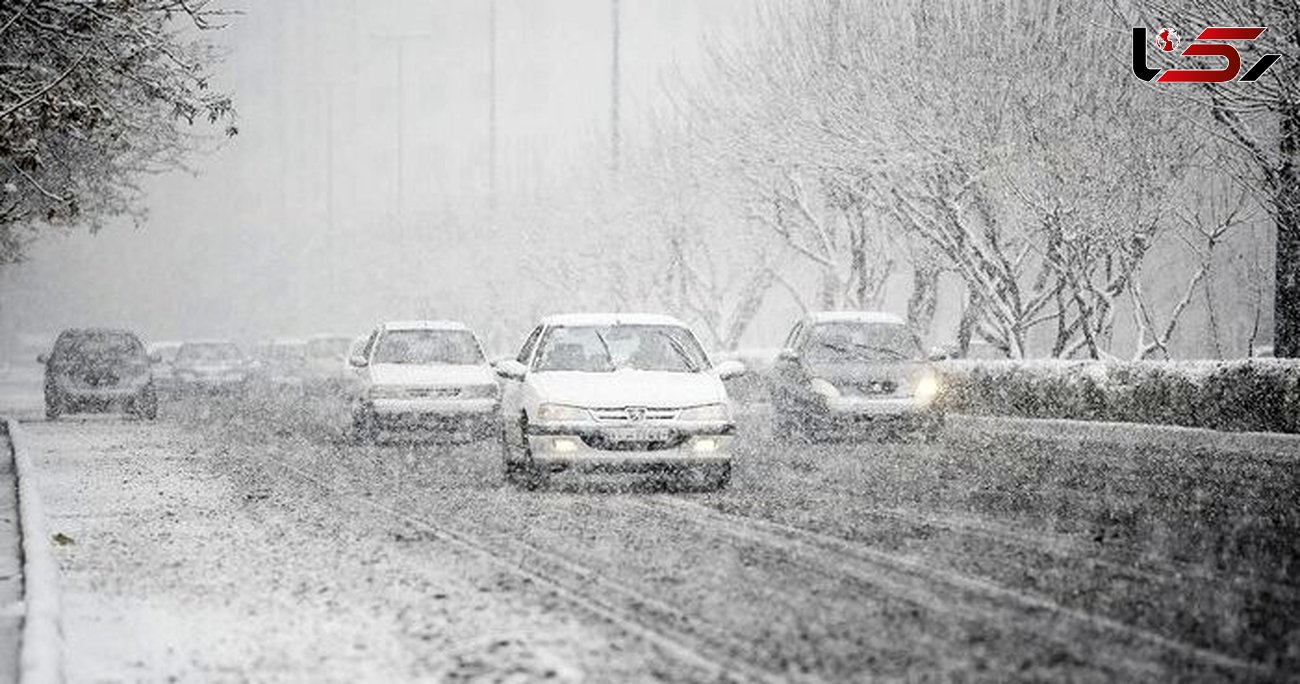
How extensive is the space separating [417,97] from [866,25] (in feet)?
335

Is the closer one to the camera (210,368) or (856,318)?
(856,318)

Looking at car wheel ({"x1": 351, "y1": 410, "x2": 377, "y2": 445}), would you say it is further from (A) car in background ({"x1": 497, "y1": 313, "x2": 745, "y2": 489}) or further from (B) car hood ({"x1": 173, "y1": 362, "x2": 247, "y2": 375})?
(B) car hood ({"x1": 173, "y1": 362, "x2": 247, "y2": 375})

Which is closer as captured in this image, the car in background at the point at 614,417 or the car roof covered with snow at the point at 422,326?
the car in background at the point at 614,417

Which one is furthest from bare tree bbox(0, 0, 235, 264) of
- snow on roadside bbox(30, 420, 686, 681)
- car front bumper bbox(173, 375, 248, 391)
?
car front bumper bbox(173, 375, 248, 391)

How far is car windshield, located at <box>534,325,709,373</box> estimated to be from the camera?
1648 centimetres

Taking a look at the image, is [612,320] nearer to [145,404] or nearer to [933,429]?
[933,429]

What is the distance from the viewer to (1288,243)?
23.4 metres

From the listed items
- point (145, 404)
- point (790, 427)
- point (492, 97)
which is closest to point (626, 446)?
point (790, 427)

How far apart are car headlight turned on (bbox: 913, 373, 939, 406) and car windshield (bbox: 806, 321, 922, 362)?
28.8 inches

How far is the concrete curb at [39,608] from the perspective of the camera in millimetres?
7309

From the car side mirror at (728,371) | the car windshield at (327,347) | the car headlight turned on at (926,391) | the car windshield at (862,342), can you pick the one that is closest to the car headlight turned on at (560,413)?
the car side mirror at (728,371)

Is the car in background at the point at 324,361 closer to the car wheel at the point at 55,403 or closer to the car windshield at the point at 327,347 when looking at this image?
the car windshield at the point at 327,347

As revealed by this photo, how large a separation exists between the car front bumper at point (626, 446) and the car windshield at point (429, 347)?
9458mm

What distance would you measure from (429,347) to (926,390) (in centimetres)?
738
